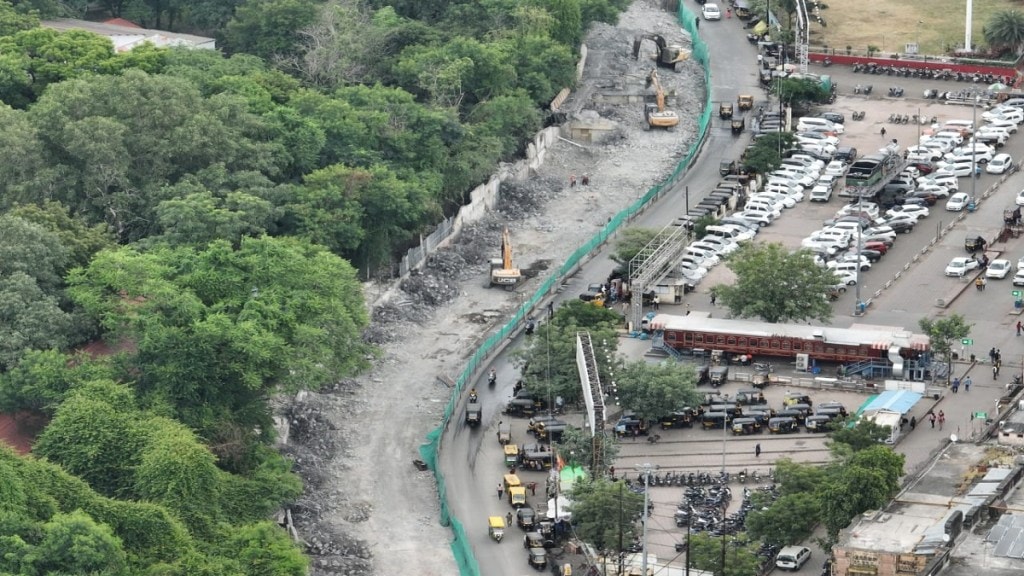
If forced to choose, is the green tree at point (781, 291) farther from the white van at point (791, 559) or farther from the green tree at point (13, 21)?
the green tree at point (13, 21)

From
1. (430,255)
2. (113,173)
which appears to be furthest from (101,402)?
(430,255)

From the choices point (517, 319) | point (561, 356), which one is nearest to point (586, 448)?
point (561, 356)

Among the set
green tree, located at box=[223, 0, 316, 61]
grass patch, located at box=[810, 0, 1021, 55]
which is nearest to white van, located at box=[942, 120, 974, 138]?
grass patch, located at box=[810, 0, 1021, 55]

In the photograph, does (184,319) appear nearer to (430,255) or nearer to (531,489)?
(531,489)

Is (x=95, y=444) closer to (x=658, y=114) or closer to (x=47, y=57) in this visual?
(x=47, y=57)

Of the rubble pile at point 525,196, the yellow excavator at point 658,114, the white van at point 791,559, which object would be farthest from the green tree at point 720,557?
the yellow excavator at point 658,114
